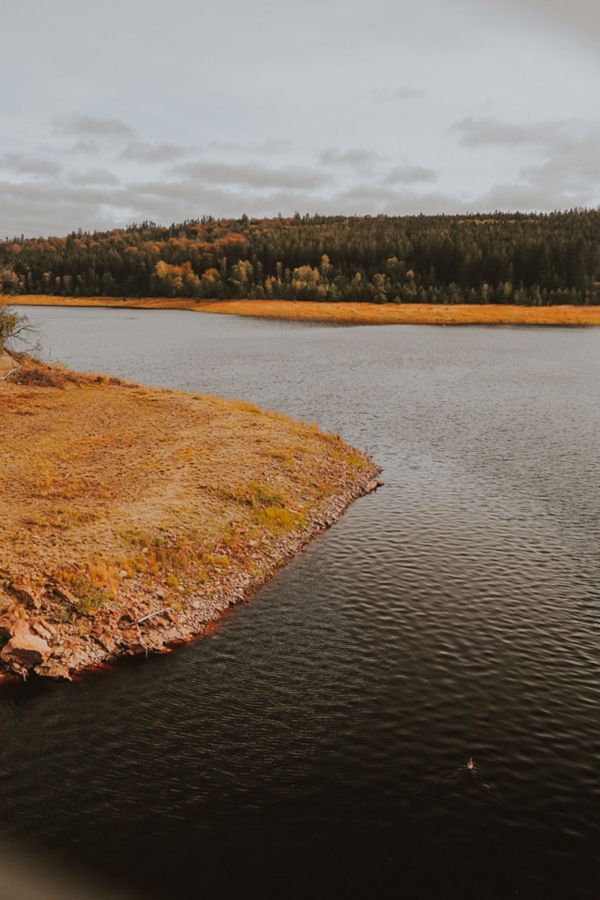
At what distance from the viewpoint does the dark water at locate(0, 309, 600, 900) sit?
41.0ft

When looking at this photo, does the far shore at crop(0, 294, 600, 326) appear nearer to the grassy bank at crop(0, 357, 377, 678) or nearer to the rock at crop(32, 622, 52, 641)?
the grassy bank at crop(0, 357, 377, 678)

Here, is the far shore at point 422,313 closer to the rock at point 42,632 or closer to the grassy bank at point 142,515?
the grassy bank at point 142,515

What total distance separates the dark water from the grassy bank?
1230 mm

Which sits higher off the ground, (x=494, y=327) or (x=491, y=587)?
(x=494, y=327)

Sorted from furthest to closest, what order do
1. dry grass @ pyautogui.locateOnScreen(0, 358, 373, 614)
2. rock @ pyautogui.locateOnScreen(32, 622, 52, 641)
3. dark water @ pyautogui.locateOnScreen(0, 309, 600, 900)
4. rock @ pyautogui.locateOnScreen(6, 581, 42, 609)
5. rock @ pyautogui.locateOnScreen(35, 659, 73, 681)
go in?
dry grass @ pyautogui.locateOnScreen(0, 358, 373, 614), rock @ pyautogui.locateOnScreen(6, 581, 42, 609), rock @ pyautogui.locateOnScreen(32, 622, 52, 641), rock @ pyautogui.locateOnScreen(35, 659, 73, 681), dark water @ pyautogui.locateOnScreen(0, 309, 600, 900)

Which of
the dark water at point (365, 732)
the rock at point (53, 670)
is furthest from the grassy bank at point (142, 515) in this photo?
the dark water at point (365, 732)

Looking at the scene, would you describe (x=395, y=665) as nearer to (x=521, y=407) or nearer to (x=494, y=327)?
(x=521, y=407)

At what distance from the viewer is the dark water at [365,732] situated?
1249cm

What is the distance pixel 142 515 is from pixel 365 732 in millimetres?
13640

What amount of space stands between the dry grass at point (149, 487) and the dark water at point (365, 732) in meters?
2.84

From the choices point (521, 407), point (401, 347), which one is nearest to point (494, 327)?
point (401, 347)

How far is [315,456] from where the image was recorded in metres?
37.9

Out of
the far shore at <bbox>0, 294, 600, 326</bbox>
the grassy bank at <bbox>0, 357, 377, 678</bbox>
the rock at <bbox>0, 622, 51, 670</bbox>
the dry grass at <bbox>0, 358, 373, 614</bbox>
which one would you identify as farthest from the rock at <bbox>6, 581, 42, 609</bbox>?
the far shore at <bbox>0, 294, 600, 326</bbox>

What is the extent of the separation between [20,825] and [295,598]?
1164 cm
